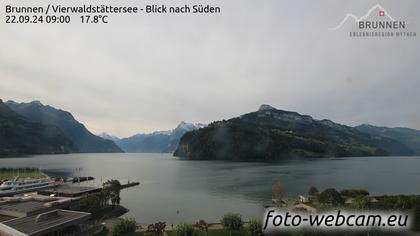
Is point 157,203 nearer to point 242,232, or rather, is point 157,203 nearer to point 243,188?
point 243,188

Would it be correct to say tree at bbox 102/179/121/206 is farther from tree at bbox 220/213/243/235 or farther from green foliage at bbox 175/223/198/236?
tree at bbox 220/213/243/235

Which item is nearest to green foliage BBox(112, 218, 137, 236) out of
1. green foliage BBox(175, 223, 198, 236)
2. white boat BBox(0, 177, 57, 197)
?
green foliage BBox(175, 223, 198, 236)

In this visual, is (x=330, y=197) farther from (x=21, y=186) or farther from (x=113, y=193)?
(x=21, y=186)

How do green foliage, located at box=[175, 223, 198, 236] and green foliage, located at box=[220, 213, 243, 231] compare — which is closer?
green foliage, located at box=[175, 223, 198, 236]

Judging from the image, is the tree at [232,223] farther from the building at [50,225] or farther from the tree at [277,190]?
the tree at [277,190]

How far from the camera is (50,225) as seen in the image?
1734 inches

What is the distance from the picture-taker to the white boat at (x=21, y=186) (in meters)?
103

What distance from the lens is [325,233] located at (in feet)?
141

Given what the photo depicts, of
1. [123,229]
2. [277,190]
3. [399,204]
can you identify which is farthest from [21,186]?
[399,204]

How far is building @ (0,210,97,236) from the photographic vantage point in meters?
41.2

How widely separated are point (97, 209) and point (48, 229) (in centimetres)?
3113

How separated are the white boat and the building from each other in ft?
222

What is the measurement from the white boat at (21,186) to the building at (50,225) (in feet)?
222

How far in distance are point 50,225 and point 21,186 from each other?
78937mm
